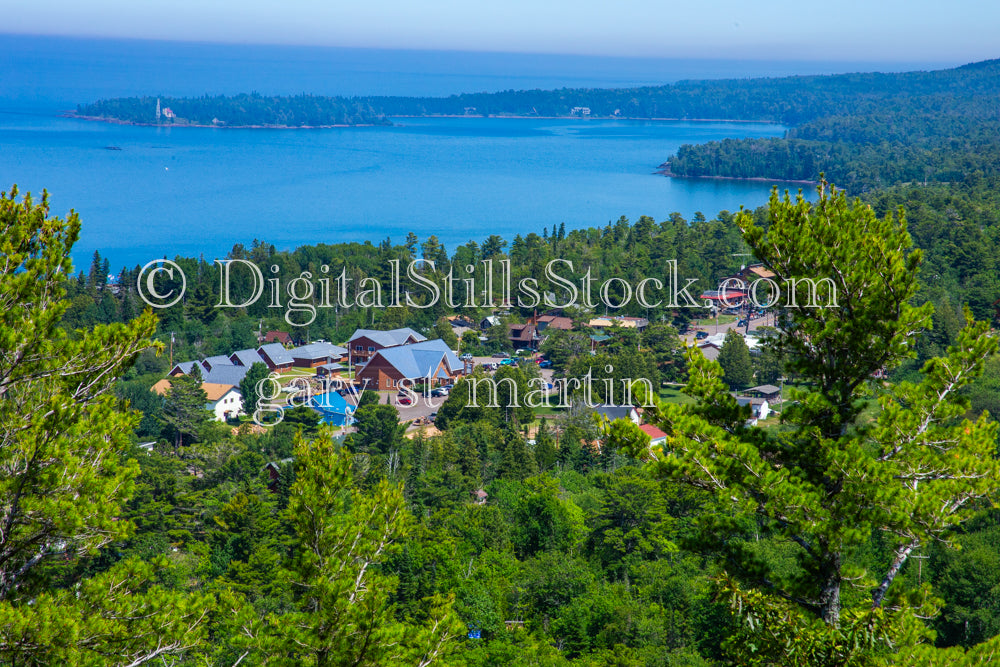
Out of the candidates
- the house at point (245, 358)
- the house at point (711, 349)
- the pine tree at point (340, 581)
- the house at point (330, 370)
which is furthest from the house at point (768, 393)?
the pine tree at point (340, 581)

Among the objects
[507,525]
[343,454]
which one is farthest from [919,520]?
[507,525]

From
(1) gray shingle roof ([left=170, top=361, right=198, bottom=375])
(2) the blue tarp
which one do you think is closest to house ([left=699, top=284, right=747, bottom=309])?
(2) the blue tarp

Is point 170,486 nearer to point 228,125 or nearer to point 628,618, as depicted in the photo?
point 628,618

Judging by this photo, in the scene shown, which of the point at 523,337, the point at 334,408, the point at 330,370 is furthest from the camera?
the point at 523,337

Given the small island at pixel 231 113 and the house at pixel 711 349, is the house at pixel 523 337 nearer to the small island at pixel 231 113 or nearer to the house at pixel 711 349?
the house at pixel 711 349

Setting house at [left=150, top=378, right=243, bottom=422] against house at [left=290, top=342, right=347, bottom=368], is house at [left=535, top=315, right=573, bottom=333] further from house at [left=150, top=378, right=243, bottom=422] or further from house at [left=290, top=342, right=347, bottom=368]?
house at [left=150, top=378, right=243, bottom=422]

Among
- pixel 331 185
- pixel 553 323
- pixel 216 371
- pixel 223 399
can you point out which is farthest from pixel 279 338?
pixel 331 185

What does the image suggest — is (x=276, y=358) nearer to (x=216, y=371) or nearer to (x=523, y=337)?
(x=216, y=371)
